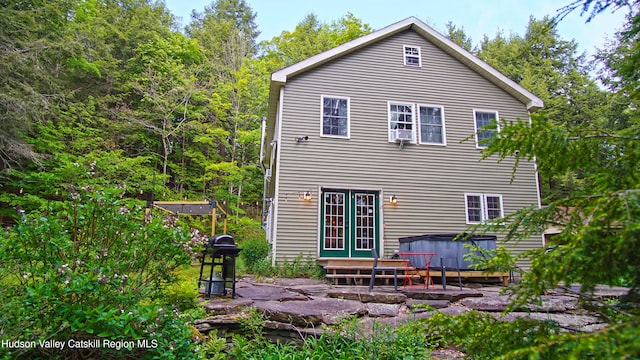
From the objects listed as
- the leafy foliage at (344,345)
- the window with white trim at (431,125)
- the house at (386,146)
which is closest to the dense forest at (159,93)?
the house at (386,146)

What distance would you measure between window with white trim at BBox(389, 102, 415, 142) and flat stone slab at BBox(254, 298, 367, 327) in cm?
628

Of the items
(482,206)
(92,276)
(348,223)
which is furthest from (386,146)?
(92,276)

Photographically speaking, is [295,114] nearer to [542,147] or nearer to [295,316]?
[295,316]

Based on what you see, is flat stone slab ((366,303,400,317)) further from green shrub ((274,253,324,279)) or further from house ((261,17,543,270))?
house ((261,17,543,270))

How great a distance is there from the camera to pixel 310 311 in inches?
161

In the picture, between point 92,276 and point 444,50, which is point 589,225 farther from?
point 444,50

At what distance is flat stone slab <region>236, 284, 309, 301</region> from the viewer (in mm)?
5020

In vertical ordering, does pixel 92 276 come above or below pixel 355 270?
above

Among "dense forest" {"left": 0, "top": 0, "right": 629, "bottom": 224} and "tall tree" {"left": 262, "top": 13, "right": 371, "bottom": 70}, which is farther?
"tall tree" {"left": 262, "top": 13, "right": 371, "bottom": 70}

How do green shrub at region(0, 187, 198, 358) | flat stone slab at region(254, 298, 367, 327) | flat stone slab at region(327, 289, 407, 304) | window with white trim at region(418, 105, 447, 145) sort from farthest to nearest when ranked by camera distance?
window with white trim at region(418, 105, 447, 145) < flat stone slab at region(327, 289, 407, 304) < flat stone slab at region(254, 298, 367, 327) < green shrub at region(0, 187, 198, 358)

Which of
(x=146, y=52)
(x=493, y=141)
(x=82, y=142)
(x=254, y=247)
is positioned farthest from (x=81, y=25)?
(x=493, y=141)

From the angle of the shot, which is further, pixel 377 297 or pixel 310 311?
pixel 377 297

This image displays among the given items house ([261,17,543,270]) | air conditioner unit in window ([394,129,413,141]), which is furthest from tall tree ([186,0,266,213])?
air conditioner unit in window ([394,129,413,141])

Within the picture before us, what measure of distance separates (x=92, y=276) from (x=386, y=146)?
8.43m
